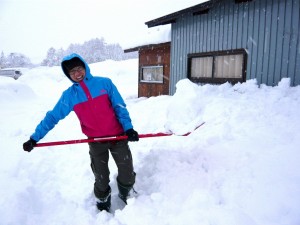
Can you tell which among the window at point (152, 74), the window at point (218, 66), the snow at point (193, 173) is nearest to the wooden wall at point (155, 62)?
the window at point (152, 74)

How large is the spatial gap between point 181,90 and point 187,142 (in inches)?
52.6

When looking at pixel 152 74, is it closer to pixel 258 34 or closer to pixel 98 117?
pixel 258 34

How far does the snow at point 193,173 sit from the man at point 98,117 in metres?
0.40

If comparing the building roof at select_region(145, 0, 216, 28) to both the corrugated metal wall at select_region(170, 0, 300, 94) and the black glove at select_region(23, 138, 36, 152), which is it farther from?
the black glove at select_region(23, 138, 36, 152)

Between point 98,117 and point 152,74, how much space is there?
10.2m

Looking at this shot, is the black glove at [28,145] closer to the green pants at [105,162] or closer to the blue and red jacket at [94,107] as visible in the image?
the blue and red jacket at [94,107]

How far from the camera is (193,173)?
11.7ft

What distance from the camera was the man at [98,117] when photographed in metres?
3.08

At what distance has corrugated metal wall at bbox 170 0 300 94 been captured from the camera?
21.0ft

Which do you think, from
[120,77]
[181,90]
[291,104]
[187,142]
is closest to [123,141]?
[187,142]

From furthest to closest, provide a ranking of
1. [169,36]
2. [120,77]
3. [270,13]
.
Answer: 1. [120,77]
2. [169,36]
3. [270,13]

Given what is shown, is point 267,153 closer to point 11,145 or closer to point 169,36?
point 11,145

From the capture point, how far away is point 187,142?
4.59 m

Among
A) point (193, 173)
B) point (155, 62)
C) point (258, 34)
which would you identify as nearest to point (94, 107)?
point (193, 173)
